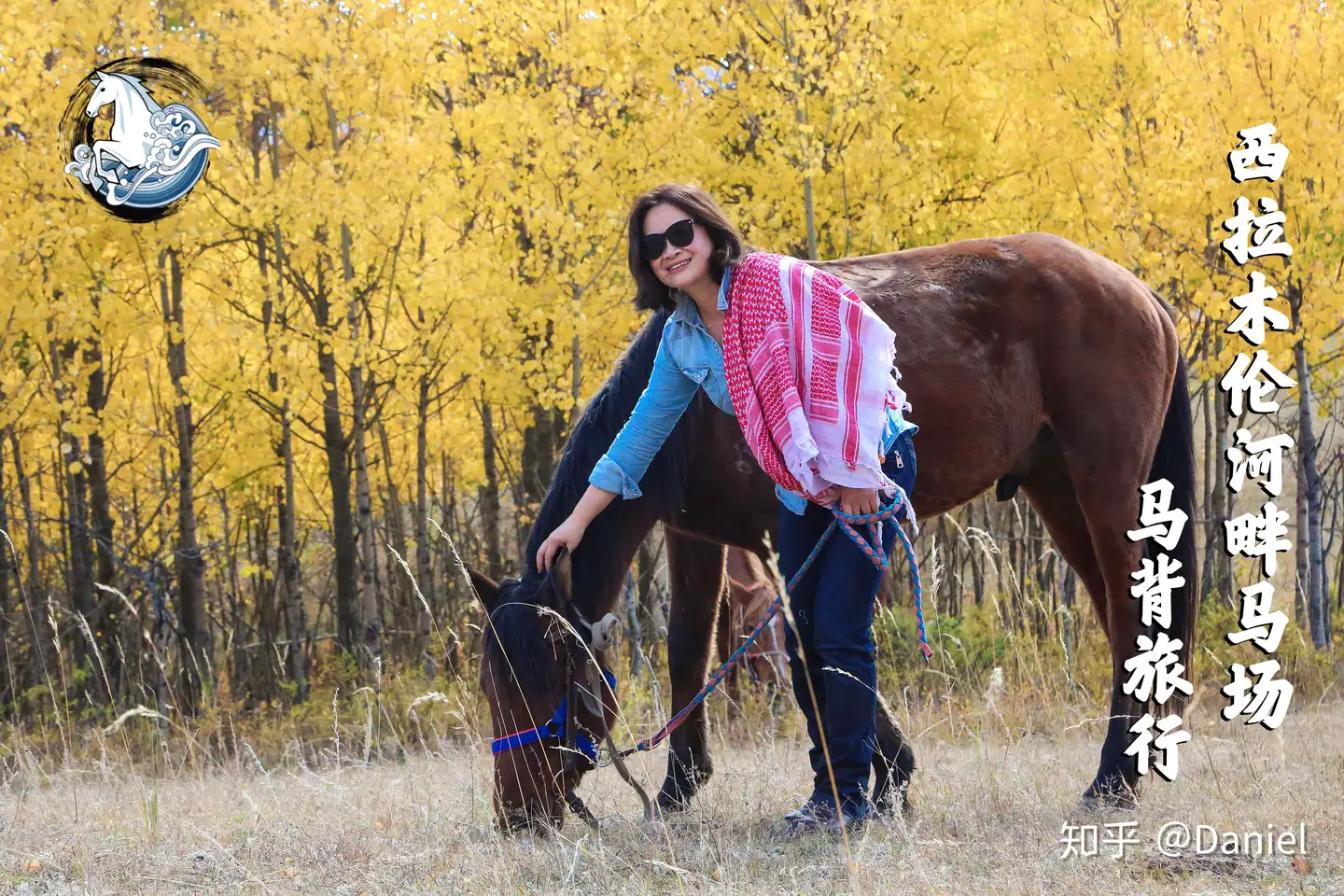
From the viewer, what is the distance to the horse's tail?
420 cm

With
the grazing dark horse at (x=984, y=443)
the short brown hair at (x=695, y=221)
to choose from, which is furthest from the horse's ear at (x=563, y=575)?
the short brown hair at (x=695, y=221)

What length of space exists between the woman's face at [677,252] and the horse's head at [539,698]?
0.89 metres

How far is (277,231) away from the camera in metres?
9.88

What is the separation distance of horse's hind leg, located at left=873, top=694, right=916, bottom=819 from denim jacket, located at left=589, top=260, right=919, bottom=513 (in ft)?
3.03

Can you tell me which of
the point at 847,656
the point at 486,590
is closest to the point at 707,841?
the point at 847,656

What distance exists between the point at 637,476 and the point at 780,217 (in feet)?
18.0

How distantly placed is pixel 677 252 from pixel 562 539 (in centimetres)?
93

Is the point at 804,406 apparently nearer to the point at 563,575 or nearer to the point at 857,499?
the point at 857,499

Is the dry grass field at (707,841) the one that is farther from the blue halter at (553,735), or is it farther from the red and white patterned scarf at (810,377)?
the red and white patterned scarf at (810,377)

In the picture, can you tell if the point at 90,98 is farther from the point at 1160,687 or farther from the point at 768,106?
the point at 1160,687

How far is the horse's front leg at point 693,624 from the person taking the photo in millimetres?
4137

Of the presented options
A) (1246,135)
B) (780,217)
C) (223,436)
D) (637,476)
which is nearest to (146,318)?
(223,436)

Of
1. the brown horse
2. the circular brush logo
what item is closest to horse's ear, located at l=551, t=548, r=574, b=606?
the brown horse

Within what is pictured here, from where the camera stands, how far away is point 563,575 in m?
3.41
